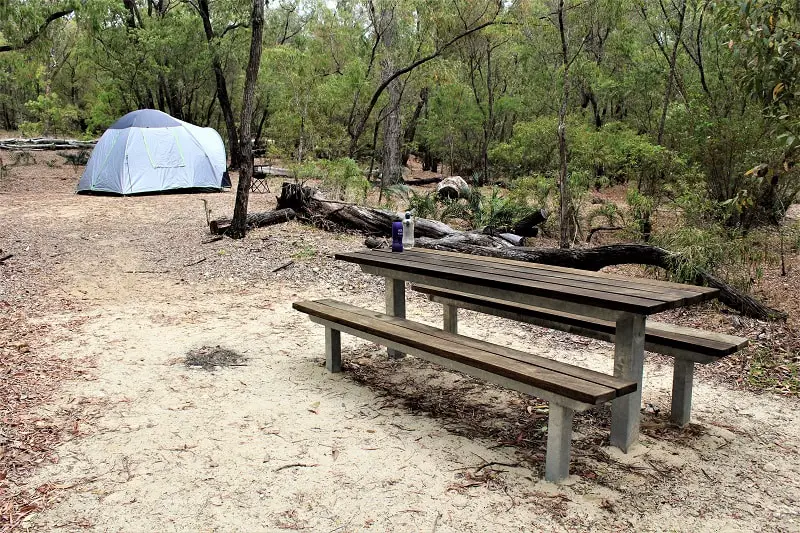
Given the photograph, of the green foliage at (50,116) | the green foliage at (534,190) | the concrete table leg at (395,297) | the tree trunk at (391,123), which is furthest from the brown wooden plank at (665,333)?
the green foliage at (50,116)

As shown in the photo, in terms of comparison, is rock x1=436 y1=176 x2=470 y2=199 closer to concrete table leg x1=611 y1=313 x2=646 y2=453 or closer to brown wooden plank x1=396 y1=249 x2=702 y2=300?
brown wooden plank x1=396 y1=249 x2=702 y2=300

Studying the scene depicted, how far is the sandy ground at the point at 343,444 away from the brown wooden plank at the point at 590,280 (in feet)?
2.75

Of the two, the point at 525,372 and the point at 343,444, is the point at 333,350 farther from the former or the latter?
the point at 525,372

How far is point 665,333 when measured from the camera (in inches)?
143

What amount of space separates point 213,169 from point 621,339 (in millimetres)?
13796

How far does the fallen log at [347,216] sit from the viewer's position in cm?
942

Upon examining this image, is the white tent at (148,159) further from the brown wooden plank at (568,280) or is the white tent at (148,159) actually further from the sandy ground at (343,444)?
the brown wooden plank at (568,280)

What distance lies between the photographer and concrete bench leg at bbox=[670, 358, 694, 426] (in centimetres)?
356

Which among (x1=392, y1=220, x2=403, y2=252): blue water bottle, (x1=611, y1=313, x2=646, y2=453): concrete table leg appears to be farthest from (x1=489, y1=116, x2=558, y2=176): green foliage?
(x1=611, y1=313, x2=646, y2=453): concrete table leg

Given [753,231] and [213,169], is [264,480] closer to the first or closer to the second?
[753,231]

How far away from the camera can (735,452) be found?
131 inches

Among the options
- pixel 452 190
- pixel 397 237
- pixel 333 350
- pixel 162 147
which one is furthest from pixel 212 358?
pixel 162 147

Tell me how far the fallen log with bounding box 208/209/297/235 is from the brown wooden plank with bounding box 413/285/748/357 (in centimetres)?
604

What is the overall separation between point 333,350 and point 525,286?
1688 millimetres
